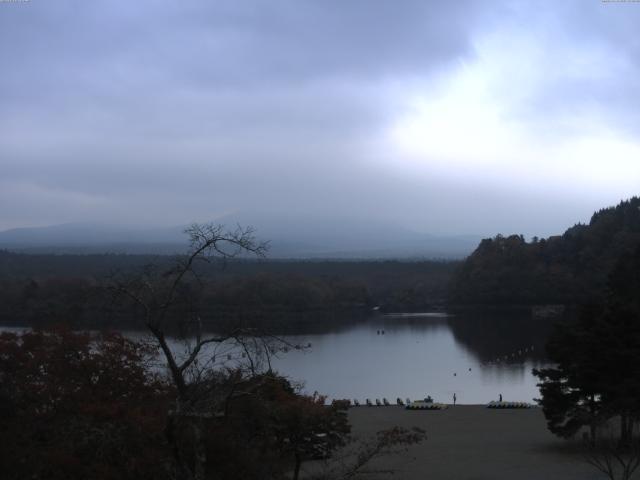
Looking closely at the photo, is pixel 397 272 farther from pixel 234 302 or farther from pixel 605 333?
pixel 605 333

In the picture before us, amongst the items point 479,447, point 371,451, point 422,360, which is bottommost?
point 422,360

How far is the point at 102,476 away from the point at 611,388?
18.7 ft

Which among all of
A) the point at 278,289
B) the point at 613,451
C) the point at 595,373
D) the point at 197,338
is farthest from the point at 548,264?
the point at 197,338

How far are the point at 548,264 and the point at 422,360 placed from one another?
777 inches

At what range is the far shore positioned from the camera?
294 inches

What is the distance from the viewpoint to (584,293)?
3353 centimetres

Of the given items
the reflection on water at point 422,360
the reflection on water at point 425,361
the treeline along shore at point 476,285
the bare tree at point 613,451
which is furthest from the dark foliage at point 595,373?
the treeline along shore at point 476,285

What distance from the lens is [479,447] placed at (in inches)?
352

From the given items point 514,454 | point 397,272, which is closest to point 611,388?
point 514,454

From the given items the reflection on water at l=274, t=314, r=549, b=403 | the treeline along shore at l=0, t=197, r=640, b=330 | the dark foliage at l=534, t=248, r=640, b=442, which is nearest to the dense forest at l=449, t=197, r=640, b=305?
the treeline along shore at l=0, t=197, r=640, b=330

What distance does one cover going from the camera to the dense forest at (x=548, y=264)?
115 ft

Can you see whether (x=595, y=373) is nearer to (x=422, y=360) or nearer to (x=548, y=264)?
(x=422, y=360)

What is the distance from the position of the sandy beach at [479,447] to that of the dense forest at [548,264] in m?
24.4

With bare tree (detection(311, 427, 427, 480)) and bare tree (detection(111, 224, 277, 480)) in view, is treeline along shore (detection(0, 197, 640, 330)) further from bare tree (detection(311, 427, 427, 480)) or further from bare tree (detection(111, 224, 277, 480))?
bare tree (detection(111, 224, 277, 480))
